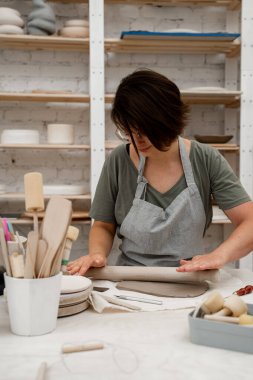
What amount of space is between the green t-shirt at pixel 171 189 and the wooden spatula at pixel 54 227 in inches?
31.4

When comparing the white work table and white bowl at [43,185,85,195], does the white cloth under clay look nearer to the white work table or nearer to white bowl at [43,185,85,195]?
the white work table

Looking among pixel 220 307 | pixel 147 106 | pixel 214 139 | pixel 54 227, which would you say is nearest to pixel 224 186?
pixel 147 106

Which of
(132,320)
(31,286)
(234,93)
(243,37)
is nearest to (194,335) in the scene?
(132,320)

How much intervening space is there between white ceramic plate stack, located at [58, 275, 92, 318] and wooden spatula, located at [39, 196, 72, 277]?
0.61 ft

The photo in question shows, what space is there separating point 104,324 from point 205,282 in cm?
45

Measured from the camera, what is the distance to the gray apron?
5.50 ft

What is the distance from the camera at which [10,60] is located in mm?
3498

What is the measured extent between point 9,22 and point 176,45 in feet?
4.06

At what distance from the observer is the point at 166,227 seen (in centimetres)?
166

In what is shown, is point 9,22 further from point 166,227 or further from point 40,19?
point 166,227

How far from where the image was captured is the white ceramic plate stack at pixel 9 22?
3.10m

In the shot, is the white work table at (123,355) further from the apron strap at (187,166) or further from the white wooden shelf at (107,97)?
the white wooden shelf at (107,97)

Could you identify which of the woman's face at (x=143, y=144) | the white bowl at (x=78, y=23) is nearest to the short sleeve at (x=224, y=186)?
the woman's face at (x=143, y=144)

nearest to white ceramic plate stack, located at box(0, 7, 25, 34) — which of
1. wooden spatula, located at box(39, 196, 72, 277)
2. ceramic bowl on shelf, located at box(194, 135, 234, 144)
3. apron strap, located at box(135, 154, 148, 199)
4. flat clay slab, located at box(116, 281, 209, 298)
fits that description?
ceramic bowl on shelf, located at box(194, 135, 234, 144)
